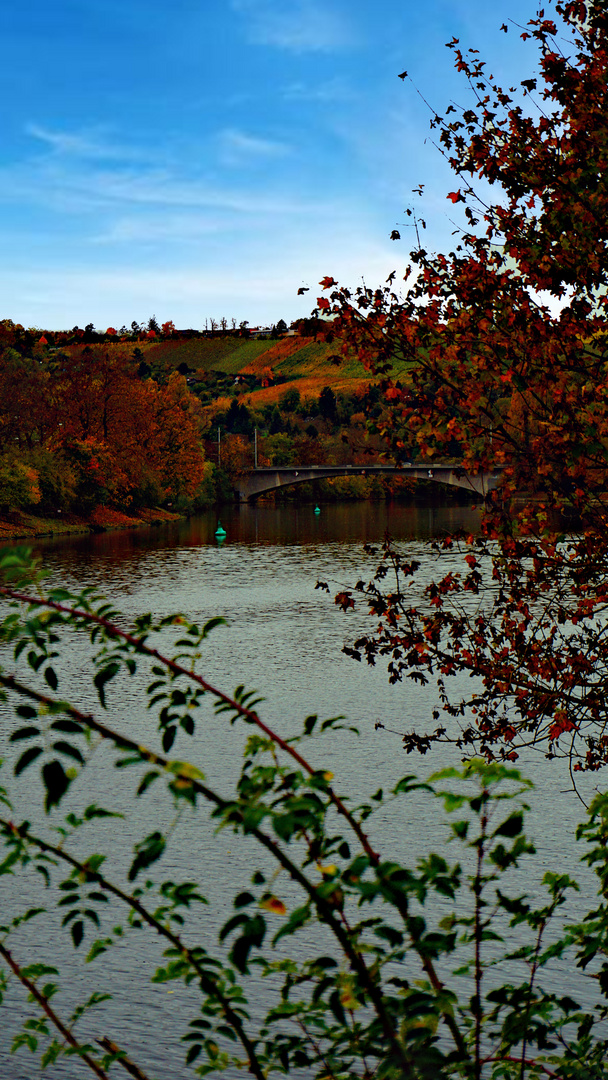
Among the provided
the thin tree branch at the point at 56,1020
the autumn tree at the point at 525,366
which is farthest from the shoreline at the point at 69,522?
the thin tree branch at the point at 56,1020

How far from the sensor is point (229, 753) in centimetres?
2016

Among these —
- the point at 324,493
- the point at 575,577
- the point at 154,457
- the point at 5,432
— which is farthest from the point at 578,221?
the point at 324,493

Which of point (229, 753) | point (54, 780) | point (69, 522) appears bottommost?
point (229, 753)

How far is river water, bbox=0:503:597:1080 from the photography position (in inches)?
446

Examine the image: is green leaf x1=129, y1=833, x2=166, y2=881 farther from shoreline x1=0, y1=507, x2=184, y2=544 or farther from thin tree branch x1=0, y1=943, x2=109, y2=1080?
shoreline x1=0, y1=507, x2=184, y2=544

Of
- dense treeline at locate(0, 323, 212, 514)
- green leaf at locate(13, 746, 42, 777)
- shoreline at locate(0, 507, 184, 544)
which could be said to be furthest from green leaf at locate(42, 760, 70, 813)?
dense treeline at locate(0, 323, 212, 514)

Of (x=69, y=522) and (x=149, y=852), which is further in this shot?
(x=69, y=522)

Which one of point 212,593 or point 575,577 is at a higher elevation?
point 575,577

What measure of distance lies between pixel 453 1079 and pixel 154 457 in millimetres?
88676

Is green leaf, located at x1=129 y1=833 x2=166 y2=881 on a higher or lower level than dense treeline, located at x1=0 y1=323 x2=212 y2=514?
lower

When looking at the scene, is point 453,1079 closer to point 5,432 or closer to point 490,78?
point 490,78

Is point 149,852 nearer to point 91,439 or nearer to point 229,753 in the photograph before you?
point 229,753

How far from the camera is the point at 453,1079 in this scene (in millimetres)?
7414

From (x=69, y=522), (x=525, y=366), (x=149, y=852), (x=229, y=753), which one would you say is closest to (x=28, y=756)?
(x=149, y=852)
